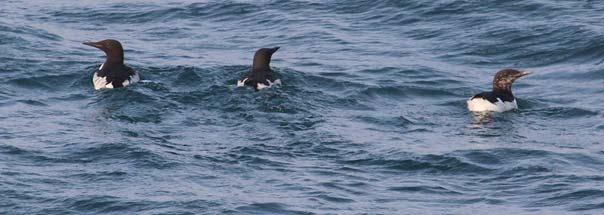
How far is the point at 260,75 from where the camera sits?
23.5m

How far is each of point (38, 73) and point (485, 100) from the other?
7.49 meters

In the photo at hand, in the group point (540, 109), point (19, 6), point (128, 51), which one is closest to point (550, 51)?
point (540, 109)

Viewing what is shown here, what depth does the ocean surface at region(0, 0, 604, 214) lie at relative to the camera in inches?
677

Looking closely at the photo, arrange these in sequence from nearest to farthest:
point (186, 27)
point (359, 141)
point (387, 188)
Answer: point (387, 188)
point (359, 141)
point (186, 27)

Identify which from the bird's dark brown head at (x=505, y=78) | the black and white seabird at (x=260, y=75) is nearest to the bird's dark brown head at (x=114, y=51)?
the black and white seabird at (x=260, y=75)

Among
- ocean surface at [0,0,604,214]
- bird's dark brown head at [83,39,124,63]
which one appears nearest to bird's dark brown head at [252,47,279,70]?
ocean surface at [0,0,604,214]

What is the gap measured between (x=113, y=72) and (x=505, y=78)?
620 cm

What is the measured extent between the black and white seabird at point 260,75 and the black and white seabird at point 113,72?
1.76 metres

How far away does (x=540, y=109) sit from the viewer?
22.7 metres

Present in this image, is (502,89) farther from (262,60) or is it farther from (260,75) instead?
(262,60)

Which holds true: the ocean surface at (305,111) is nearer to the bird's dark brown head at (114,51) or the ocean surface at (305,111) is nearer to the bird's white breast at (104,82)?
the bird's white breast at (104,82)

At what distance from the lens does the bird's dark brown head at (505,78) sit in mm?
23328

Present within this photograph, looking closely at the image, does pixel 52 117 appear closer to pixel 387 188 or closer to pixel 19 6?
pixel 387 188

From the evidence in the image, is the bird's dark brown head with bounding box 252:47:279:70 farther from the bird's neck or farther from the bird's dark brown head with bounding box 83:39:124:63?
the bird's neck
